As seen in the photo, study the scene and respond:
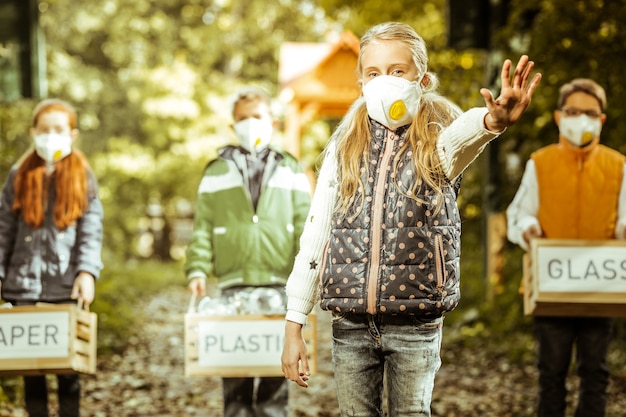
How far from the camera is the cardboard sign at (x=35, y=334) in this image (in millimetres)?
4836

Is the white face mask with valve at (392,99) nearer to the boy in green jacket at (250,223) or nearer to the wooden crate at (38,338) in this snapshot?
the boy in green jacket at (250,223)

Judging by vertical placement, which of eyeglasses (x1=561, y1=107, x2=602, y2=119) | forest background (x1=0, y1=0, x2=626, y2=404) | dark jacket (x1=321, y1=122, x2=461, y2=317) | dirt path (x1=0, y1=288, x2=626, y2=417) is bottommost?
dirt path (x1=0, y1=288, x2=626, y2=417)

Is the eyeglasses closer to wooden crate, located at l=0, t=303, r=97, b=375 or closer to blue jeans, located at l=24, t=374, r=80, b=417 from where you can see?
wooden crate, located at l=0, t=303, r=97, b=375

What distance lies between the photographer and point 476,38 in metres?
10.8

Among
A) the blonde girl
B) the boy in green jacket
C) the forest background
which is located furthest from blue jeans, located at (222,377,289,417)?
the forest background

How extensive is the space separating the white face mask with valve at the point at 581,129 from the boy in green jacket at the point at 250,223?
5.01 feet

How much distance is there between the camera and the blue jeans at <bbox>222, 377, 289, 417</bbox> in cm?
515

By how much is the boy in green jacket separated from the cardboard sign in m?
0.74

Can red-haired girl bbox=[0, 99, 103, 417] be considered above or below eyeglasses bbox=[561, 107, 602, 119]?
below

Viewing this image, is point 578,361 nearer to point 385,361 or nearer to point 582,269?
point 582,269

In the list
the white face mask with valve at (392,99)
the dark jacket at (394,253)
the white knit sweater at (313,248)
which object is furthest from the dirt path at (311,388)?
the white face mask with valve at (392,99)

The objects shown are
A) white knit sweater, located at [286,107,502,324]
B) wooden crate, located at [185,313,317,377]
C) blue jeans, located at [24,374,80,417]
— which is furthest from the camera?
blue jeans, located at [24,374,80,417]

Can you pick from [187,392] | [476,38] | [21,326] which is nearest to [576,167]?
[21,326]

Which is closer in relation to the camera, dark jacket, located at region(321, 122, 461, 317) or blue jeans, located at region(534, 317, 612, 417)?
dark jacket, located at region(321, 122, 461, 317)
